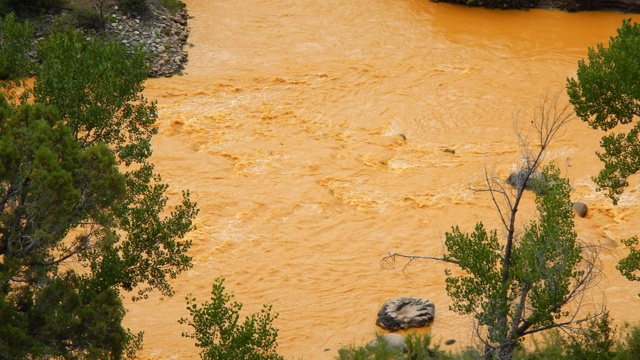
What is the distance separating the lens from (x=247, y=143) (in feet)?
111

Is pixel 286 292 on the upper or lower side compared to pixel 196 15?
lower

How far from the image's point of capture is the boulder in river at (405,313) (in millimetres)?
23828

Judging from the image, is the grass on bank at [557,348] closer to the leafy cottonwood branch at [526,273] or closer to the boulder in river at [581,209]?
the leafy cottonwood branch at [526,273]

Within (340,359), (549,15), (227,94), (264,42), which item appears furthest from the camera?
(549,15)

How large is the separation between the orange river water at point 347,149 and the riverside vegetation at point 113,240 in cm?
414

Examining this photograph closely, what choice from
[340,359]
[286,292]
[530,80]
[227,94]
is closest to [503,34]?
[530,80]

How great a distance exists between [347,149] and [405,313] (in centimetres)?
1044

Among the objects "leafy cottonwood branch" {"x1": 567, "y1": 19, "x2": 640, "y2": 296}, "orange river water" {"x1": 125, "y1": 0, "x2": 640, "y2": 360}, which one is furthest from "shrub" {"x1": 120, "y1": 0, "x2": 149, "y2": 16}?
"leafy cottonwood branch" {"x1": 567, "y1": 19, "x2": 640, "y2": 296}

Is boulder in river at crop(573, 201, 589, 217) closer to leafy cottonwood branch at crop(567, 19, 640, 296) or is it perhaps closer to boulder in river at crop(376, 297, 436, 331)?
boulder in river at crop(376, 297, 436, 331)

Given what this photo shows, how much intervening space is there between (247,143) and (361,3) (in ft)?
45.8

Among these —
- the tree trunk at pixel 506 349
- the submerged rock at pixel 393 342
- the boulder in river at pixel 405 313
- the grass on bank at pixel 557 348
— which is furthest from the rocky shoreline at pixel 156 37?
the tree trunk at pixel 506 349

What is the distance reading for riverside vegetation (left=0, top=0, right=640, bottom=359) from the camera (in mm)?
16750

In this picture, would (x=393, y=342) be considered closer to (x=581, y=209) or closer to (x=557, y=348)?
(x=557, y=348)

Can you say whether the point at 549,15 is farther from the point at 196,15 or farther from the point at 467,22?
the point at 196,15
